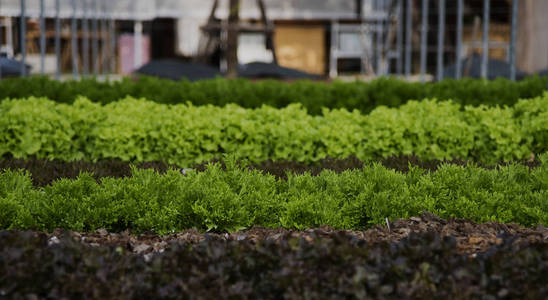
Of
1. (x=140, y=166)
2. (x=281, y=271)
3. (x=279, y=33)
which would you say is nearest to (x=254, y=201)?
(x=281, y=271)

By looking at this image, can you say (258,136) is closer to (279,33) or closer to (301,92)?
(301,92)

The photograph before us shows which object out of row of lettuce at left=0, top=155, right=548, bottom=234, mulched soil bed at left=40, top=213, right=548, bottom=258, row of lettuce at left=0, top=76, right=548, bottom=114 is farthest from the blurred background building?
mulched soil bed at left=40, top=213, right=548, bottom=258

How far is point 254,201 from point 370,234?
3.49 feet

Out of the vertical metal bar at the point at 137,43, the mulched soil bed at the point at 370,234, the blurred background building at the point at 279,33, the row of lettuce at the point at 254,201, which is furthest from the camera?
the vertical metal bar at the point at 137,43

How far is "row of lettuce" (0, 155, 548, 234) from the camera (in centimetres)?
498

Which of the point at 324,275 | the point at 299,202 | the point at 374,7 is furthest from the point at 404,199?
the point at 374,7

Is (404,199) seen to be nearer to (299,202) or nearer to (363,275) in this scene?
(299,202)

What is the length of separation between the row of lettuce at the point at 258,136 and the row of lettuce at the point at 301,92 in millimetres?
1508

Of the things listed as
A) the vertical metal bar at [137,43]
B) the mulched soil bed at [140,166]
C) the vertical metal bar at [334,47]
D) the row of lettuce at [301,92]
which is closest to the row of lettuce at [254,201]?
the mulched soil bed at [140,166]

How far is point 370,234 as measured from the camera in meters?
4.44

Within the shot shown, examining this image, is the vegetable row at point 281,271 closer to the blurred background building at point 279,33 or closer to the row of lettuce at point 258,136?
the row of lettuce at point 258,136

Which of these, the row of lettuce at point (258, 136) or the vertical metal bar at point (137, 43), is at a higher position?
the vertical metal bar at point (137, 43)

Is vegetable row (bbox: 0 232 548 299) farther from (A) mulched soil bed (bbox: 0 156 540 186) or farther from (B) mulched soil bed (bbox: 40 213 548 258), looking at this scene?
(A) mulched soil bed (bbox: 0 156 540 186)

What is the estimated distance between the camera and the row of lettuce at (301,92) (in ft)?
32.4
